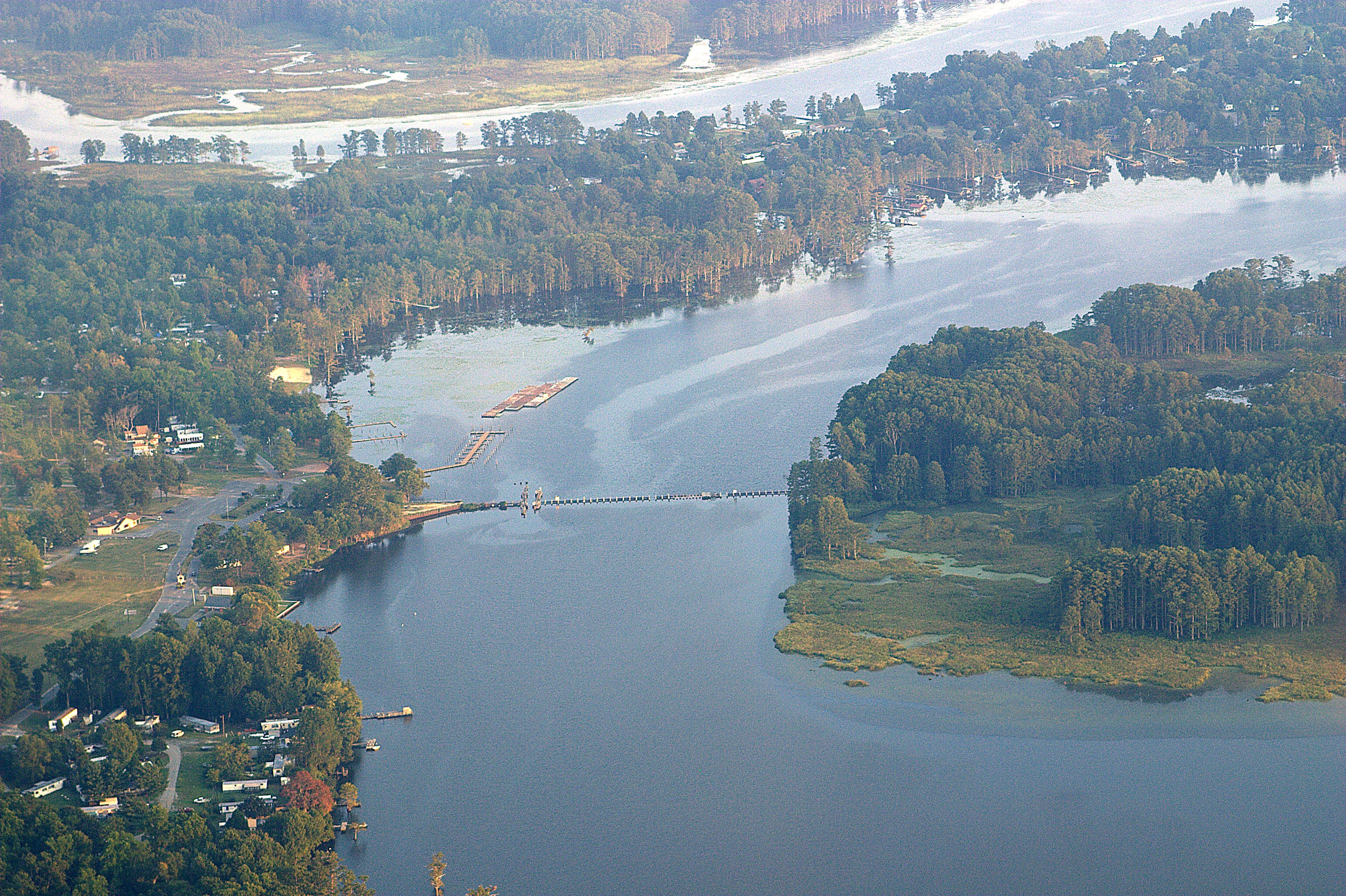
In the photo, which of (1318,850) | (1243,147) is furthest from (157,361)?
(1243,147)

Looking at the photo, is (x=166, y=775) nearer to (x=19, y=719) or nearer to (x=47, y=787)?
(x=47, y=787)

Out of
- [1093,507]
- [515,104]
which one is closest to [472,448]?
[1093,507]

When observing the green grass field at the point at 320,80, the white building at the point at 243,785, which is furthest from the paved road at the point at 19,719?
the green grass field at the point at 320,80

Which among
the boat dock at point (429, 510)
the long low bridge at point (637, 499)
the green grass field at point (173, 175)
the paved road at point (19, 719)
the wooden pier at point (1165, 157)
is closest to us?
the paved road at point (19, 719)

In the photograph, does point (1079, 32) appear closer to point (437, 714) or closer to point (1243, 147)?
point (1243, 147)

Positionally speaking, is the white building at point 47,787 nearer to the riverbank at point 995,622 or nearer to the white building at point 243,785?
the white building at point 243,785

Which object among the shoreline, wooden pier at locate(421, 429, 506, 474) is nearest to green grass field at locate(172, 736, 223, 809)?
wooden pier at locate(421, 429, 506, 474)
